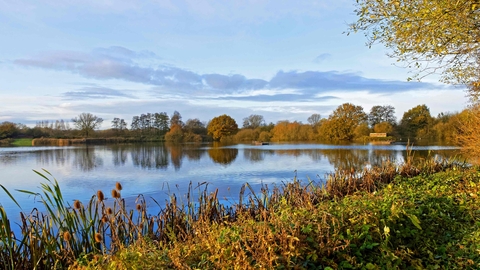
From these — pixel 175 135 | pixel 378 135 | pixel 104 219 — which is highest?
pixel 175 135

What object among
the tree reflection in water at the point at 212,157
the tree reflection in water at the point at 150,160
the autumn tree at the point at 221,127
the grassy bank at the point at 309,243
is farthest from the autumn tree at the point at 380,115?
the grassy bank at the point at 309,243

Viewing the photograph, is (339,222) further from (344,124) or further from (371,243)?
(344,124)

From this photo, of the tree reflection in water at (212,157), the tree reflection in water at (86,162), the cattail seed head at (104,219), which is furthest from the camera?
the tree reflection in water at (212,157)

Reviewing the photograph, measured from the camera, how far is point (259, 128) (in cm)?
6025

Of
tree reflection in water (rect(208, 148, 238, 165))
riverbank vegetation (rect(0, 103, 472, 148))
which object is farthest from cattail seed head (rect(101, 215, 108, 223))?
riverbank vegetation (rect(0, 103, 472, 148))

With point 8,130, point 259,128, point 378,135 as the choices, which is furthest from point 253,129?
point 8,130

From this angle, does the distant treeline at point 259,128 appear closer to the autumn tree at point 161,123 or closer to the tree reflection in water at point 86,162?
the autumn tree at point 161,123

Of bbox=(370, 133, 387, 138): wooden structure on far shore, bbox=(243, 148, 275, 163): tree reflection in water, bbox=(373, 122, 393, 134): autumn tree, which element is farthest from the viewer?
bbox=(373, 122, 393, 134): autumn tree

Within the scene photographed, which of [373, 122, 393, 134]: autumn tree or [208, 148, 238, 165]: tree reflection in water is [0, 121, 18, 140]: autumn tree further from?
[373, 122, 393, 134]: autumn tree

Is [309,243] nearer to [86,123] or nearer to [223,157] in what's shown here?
[223,157]

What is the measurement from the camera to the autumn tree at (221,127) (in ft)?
195

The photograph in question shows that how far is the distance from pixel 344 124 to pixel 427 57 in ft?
154

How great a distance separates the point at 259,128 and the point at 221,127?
7.03m

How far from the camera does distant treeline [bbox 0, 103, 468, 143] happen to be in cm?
4897
